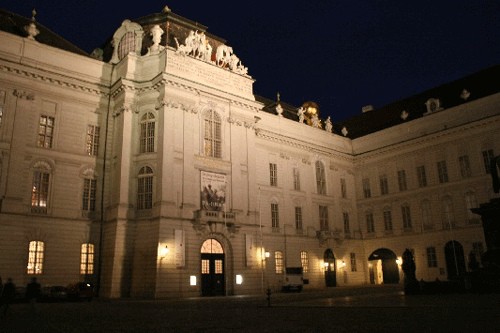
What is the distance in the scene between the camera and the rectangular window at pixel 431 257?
44000 mm

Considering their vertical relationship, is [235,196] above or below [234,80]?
below

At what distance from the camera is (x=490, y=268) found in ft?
74.0

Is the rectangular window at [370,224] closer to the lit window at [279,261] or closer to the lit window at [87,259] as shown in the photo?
the lit window at [279,261]

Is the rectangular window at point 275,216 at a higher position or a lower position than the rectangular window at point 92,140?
lower

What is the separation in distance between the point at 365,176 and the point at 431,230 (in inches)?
389

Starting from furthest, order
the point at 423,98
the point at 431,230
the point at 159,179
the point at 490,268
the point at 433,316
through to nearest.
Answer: the point at 423,98 < the point at 431,230 < the point at 159,179 < the point at 490,268 < the point at 433,316

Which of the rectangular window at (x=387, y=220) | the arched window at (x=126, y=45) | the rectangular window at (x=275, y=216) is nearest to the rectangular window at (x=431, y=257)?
the rectangular window at (x=387, y=220)

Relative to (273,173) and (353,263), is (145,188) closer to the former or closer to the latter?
(273,173)

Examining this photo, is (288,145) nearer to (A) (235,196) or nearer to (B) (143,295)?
(A) (235,196)

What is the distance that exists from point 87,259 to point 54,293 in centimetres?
472

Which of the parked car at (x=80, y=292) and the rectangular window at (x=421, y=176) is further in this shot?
the rectangular window at (x=421, y=176)

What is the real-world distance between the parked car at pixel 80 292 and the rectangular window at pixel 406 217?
3224 cm

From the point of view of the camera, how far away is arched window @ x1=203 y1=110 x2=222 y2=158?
117 ft

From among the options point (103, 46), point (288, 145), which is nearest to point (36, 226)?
point (103, 46)
